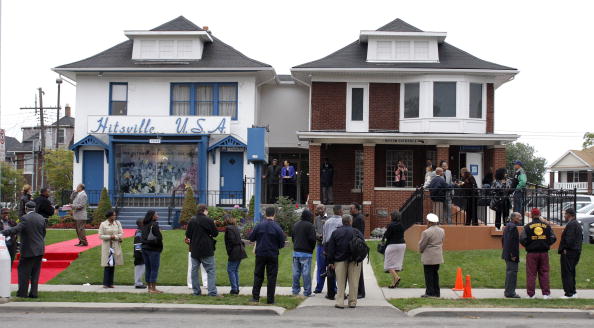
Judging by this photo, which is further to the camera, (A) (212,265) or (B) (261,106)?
(B) (261,106)

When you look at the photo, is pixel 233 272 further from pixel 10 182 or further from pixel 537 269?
pixel 10 182

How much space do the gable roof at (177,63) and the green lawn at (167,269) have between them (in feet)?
40.0

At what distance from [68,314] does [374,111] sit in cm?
1995

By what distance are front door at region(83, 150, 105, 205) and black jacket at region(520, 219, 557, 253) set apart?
21.2m

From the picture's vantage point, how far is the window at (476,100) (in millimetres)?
29391

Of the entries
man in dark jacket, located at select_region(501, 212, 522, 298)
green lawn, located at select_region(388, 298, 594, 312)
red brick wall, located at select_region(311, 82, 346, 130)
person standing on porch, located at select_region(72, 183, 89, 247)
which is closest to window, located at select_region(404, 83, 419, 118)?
red brick wall, located at select_region(311, 82, 346, 130)

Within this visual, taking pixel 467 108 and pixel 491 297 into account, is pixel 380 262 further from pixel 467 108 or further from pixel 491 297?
pixel 467 108

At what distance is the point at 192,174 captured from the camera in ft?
98.9

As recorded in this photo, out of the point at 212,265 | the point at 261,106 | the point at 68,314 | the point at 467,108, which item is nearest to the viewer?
the point at 68,314

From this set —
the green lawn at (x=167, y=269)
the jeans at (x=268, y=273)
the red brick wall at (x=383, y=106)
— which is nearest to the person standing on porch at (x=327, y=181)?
the red brick wall at (x=383, y=106)

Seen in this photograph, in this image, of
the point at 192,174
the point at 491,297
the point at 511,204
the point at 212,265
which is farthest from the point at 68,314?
the point at 192,174

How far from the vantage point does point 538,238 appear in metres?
13.4

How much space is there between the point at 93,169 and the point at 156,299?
18668mm

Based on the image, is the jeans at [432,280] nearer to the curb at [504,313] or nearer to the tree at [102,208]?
the curb at [504,313]
